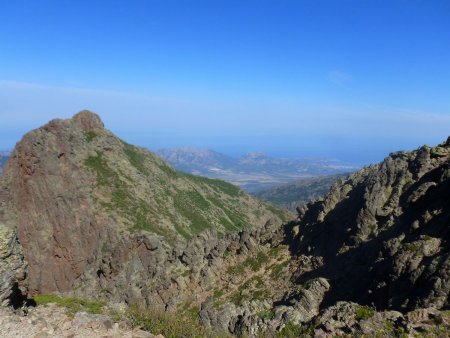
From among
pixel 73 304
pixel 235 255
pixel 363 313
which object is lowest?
pixel 235 255

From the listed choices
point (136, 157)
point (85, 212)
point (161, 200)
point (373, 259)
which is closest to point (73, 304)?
point (373, 259)

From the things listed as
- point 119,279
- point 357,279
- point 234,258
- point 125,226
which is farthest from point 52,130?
point 357,279

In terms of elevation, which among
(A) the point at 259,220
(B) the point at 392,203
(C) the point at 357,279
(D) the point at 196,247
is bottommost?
(A) the point at 259,220

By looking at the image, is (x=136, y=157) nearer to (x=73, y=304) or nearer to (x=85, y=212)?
(x=85, y=212)

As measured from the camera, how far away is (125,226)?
8862 centimetres

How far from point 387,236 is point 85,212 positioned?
7203cm

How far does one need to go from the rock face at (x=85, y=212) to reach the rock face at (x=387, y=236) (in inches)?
866

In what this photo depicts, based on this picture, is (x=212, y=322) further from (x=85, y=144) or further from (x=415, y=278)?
(x=85, y=144)

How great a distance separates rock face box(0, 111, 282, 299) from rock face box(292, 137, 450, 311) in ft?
72.1

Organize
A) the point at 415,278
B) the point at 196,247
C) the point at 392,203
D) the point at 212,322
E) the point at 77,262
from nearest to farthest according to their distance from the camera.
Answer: the point at 415,278 < the point at 212,322 < the point at 392,203 < the point at 196,247 < the point at 77,262

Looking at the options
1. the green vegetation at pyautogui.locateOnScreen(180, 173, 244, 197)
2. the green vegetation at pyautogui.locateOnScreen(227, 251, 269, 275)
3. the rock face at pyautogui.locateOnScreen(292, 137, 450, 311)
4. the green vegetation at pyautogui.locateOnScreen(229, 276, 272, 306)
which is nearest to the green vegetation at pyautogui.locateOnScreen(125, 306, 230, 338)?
the rock face at pyautogui.locateOnScreen(292, 137, 450, 311)

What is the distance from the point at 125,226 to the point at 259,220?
83847 mm

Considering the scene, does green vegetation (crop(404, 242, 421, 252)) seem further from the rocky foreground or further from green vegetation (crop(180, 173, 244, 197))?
green vegetation (crop(180, 173, 244, 197))

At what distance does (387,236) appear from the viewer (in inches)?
1374
